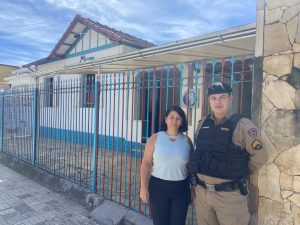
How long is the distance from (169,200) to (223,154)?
2.86ft

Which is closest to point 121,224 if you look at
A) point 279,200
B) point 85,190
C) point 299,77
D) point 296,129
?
point 85,190

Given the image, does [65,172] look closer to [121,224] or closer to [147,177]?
[121,224]

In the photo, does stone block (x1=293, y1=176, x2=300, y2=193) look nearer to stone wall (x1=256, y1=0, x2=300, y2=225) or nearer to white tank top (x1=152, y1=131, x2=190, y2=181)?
stone wall (x1=256, y1=0, x2=300, y2=225)

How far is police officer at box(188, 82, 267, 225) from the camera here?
226 cm

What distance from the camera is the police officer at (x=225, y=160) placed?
2.26m

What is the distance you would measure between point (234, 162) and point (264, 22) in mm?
1330

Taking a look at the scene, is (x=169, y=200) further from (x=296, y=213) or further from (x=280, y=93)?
(x=280, y=93)

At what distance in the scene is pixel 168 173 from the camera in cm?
278

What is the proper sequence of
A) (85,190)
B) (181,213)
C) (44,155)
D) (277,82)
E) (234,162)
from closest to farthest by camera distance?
(234,162), (277,82), (181,213), (85,190), (44,155)

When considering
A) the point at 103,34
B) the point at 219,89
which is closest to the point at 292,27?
the point at 219,89

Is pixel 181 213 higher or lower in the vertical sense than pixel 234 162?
lower

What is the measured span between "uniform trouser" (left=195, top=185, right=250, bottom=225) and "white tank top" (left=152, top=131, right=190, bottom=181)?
36 cm

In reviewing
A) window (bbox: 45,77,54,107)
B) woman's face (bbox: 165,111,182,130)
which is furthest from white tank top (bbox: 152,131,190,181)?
window (bbox: 45,77,54,107)

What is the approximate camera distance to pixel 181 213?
2.81m
